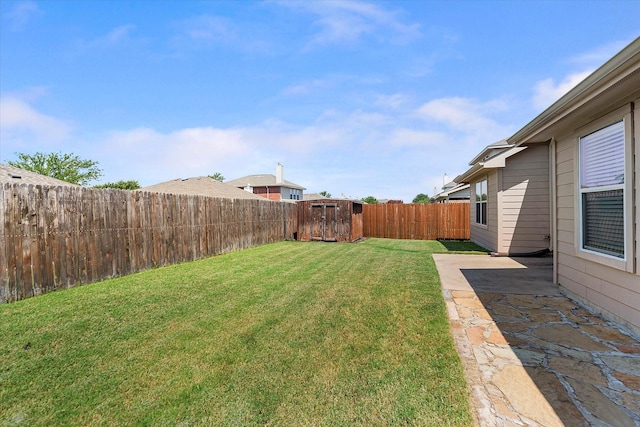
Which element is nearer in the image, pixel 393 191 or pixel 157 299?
pixel 157 299

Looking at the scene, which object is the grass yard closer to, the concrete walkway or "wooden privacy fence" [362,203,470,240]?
the concrete walkway

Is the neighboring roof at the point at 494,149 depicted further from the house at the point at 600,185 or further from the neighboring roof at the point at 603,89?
the neighboring roof at the point at 603,89

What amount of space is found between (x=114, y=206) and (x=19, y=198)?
1.56 m

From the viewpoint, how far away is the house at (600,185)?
2947 mm

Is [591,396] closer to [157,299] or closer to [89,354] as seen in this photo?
[89,354]

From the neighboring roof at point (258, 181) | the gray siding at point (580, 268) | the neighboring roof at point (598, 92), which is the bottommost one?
the gray siding at point (580, 268)

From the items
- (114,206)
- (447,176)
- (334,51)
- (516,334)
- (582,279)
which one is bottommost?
(516,334)

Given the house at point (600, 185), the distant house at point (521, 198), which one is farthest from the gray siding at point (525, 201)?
the house at point (600, 185)

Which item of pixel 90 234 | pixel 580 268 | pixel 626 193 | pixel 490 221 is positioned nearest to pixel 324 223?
pixel 490 221

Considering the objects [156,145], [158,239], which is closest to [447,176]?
[156,145]

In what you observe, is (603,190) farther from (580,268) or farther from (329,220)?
(329,220)

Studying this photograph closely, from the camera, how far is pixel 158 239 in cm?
709

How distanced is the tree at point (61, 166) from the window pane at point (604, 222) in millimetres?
38527

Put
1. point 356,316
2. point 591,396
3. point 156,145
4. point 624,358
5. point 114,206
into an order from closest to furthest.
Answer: point 591,396
point 624,358
point 356,316
point 114,206
point 156,145
